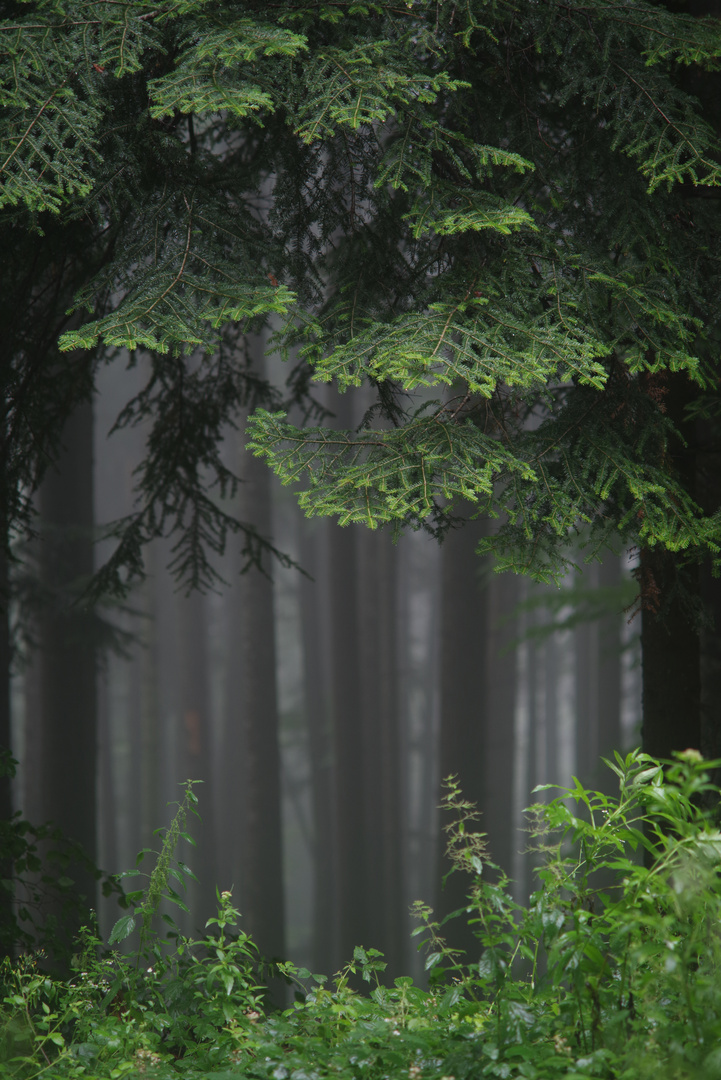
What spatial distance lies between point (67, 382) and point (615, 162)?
3.95m

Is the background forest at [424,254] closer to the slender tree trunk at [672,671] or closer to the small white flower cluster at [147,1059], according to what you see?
the slender tree trunk at [672,671]

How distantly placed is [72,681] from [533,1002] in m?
6.50

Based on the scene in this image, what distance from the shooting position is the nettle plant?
6.59 ft

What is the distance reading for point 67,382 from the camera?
5.66 m

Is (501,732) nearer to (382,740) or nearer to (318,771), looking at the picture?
(382,740)

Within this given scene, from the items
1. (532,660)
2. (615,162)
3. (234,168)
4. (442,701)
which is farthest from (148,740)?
(615,162)

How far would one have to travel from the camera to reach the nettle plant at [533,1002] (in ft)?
6.59

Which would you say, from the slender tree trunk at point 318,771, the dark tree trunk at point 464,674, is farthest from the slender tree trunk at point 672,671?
the slender tree trunk at point 318,771

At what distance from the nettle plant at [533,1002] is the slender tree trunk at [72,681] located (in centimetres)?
490

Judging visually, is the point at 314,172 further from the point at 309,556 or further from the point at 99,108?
the point at 309,556

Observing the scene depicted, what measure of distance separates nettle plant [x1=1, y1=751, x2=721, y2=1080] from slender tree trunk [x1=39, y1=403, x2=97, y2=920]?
4.90 metres

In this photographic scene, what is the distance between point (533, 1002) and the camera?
252cm

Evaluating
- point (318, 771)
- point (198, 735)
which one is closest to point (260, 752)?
point (198, 735)

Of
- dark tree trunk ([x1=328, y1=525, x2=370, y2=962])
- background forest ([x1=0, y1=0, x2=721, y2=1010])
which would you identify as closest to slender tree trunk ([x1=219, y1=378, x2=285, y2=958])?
dark tree trunk ([x1=328, y1=525, x2=370, y2=962])
